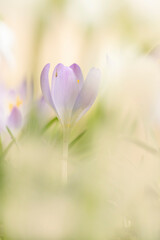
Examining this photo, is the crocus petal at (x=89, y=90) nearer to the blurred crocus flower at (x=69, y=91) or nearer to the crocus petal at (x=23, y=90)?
the blurred crocus flower at (x=69, y=91)

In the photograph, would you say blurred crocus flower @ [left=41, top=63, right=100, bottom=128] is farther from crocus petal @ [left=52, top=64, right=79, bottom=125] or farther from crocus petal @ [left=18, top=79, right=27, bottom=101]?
crocus petal @ [left=18, top=79, right=27, bottom=101]

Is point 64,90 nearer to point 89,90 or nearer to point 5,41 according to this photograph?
point 89,90

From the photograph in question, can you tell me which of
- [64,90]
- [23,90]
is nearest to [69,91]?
[64,90]

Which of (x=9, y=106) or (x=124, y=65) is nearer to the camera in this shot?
(x=124, y=65)

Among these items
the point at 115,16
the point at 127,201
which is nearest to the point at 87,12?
the point at 115,16

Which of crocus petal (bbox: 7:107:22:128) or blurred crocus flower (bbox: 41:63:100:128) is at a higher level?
blurred crocus flower (bbox: 41:63:100:128)

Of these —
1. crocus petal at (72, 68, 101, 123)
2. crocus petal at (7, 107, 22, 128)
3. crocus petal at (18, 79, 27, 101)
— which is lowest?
crocus petal at (18, 79, 27, 101)

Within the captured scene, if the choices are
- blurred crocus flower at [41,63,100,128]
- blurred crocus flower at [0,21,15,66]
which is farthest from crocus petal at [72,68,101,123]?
blurred crocus flower at [0,21,15,66]

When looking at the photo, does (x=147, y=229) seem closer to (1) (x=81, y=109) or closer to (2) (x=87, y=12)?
(1) (x=81, y=109)
